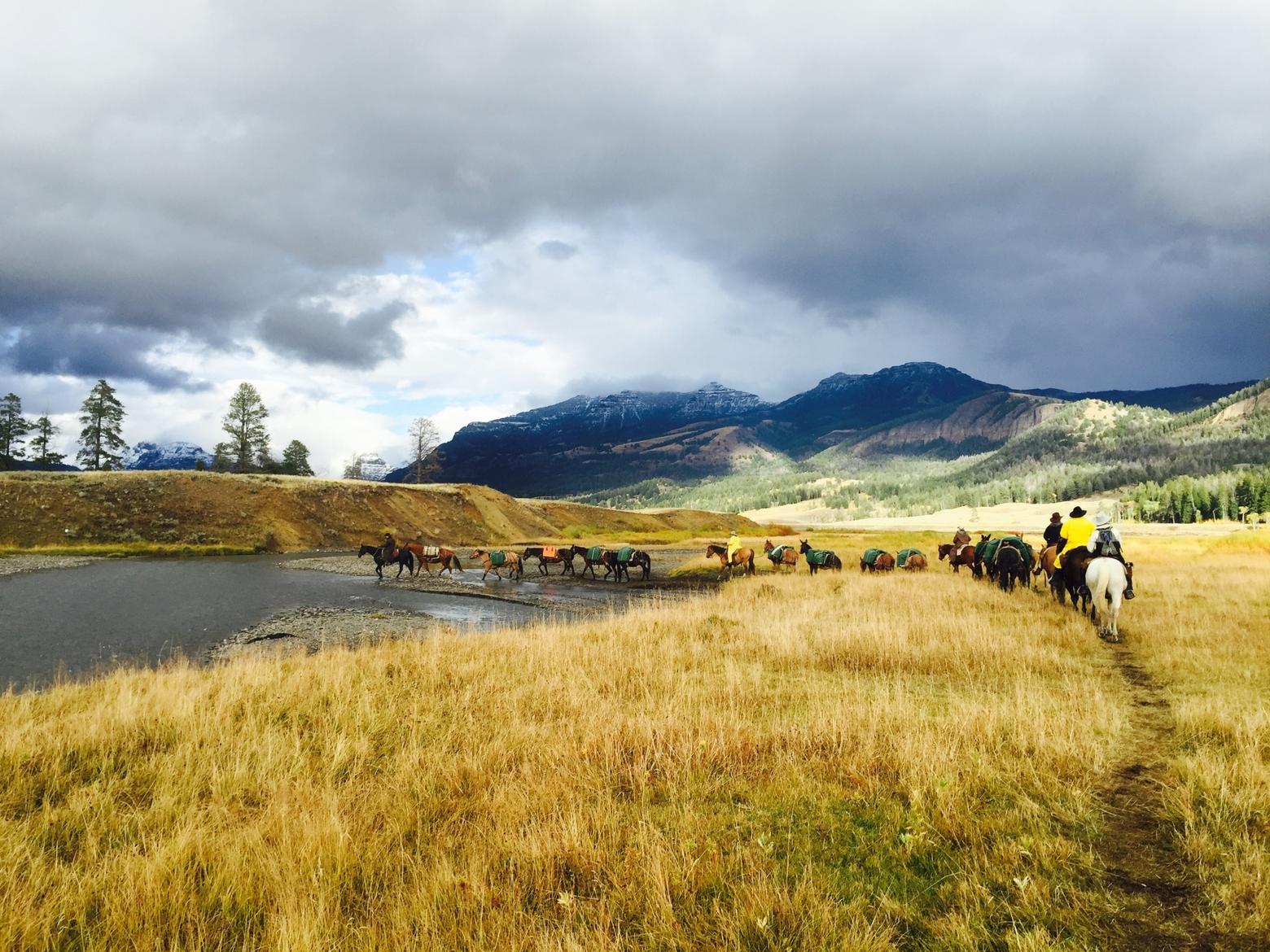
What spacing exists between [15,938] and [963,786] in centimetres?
684

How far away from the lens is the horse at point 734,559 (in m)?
31.3

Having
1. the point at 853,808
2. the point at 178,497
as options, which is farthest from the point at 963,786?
the point at 178,497

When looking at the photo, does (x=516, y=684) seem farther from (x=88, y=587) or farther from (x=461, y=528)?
(x=461, y=528)

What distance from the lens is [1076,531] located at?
53.1 ft

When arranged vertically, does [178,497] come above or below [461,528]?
above

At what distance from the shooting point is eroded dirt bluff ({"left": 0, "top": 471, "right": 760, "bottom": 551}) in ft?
153

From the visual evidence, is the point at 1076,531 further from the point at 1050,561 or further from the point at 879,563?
the point at 879,563

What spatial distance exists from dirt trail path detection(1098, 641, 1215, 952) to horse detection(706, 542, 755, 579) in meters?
24.4

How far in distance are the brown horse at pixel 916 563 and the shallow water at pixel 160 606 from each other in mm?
15261

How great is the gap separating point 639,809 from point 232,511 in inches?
2333

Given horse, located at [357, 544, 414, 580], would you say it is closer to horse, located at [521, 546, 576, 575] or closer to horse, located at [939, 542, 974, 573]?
horse, located at [521, 546, 576, 575]

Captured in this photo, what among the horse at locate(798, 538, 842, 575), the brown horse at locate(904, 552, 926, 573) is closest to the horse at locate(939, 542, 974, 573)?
the brown horse at locate(904, 552, 926, 573)

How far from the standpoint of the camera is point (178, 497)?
52.6m

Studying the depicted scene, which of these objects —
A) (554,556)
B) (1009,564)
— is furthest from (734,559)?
(554,556)
